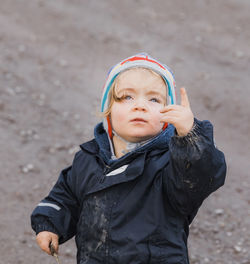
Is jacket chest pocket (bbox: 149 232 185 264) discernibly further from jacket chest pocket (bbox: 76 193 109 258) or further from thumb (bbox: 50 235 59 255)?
thumb (bbox: 50 235 59 255)

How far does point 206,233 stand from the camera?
17.3ft

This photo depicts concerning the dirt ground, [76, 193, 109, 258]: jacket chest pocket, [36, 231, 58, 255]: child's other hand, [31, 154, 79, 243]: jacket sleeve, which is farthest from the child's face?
the dirt ground

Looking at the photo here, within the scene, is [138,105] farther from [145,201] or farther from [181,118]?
[145,201]

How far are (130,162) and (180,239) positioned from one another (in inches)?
20.1

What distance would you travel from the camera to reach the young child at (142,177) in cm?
252

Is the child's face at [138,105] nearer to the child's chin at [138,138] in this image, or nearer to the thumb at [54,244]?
the child's chin at [138,138]

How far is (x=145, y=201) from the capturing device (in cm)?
279

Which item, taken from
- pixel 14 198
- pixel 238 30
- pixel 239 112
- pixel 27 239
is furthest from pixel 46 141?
pixel 238 30

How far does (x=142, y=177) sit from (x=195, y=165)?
0.43m

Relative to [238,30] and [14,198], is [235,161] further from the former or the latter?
[238,30]

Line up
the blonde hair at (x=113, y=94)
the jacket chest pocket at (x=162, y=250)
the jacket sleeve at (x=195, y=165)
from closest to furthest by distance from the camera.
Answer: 1. the jacket sleeve at (x=195, y=165)
2. the jacket chest pocket at (x=162, y=250)
3. the blonde hair at (x=113, y=94)

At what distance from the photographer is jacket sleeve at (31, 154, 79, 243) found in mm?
3176

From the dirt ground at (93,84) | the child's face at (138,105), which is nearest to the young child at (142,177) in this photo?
the child's face at (138,105)

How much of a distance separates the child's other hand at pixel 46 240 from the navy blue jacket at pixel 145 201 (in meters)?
0.19
